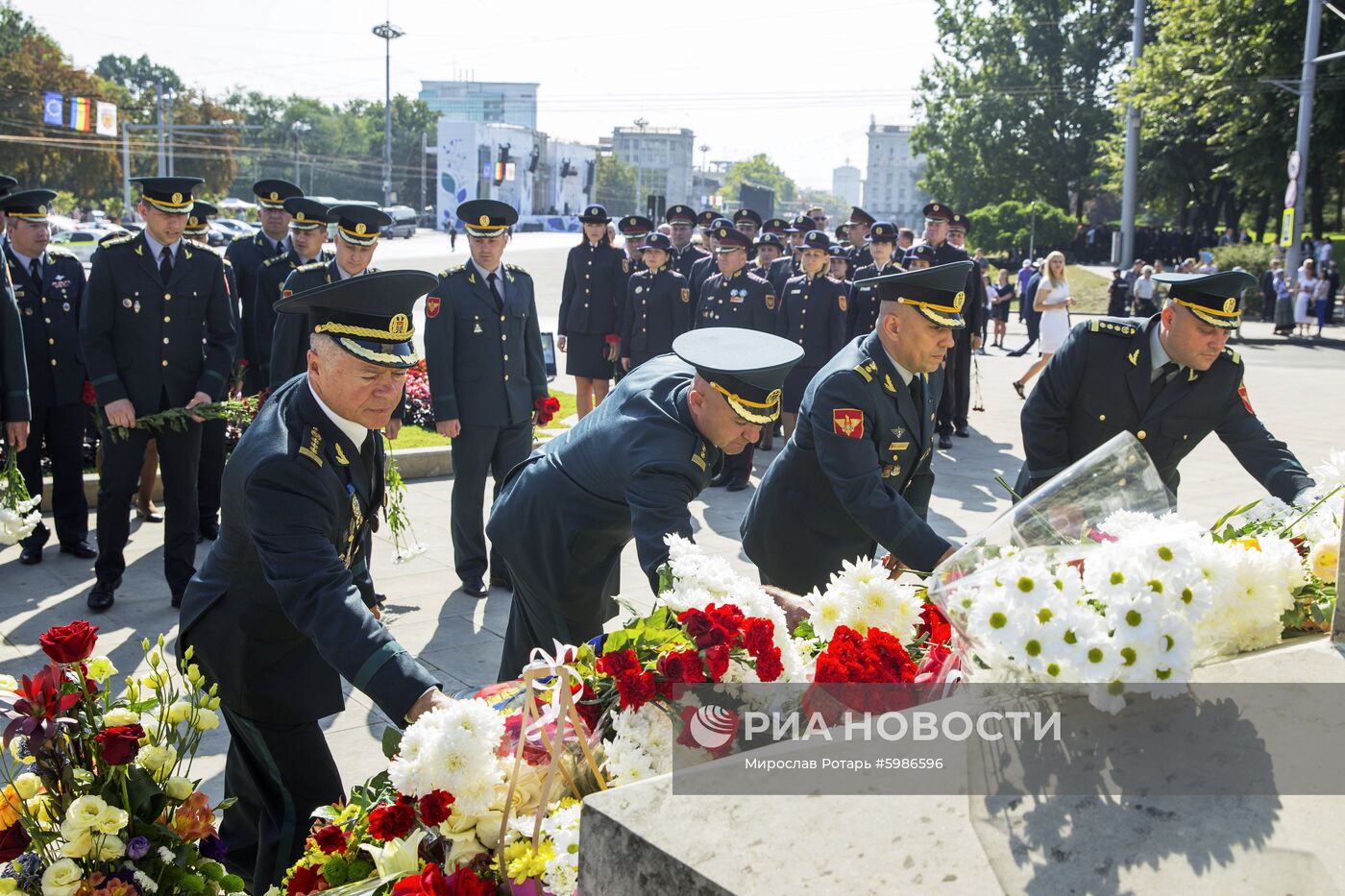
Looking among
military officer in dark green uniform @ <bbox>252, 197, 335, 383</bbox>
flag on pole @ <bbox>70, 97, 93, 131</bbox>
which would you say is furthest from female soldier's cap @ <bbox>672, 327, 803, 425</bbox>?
flag on pole @ <bbox>70, 97, 93, 131</bbox>

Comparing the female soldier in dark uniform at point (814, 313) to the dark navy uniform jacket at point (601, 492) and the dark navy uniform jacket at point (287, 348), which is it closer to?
the dark navy uniform jacket at point (287, 348)

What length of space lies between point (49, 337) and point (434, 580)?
2.91m

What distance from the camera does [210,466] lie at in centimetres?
757

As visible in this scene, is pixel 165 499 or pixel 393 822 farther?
pixel 165 499

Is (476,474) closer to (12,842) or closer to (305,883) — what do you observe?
(12,842)

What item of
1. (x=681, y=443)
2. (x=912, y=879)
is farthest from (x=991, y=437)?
(x=912, y=879)

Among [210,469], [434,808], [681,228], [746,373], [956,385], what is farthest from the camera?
[681,228]

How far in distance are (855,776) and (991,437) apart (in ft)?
36.4

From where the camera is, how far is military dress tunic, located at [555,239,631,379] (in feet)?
39.2

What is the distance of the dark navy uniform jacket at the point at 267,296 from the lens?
802 cm

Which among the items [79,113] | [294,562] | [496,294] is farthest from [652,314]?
[79,113]

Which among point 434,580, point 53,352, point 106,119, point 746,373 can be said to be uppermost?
point 106,119

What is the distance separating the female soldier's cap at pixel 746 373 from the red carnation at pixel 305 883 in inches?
64.5

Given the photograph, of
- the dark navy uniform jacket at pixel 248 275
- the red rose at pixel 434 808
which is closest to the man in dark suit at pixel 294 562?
the red rose at pixel 434 808
